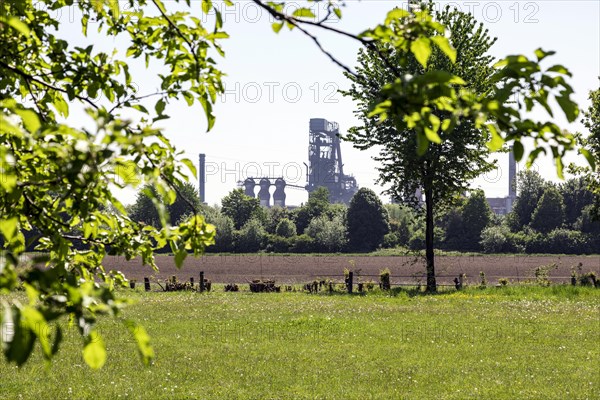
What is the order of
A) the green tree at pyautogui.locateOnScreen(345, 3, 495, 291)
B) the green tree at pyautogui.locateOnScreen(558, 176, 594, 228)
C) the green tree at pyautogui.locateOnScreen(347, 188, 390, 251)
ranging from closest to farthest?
the green tree at pyautogui.locateOnScreen(345, 3, 495, 291) → the green tree at pyautogui.locateOnScreen(347, 188, 390, 251) → the green tree at pyautogui.locateOnScreen(558, 176, 594, 228)

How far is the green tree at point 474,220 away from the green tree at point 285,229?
71.3ft

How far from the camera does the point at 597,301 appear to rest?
83.7ft

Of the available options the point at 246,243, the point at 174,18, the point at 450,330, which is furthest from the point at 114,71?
the point at 246,243

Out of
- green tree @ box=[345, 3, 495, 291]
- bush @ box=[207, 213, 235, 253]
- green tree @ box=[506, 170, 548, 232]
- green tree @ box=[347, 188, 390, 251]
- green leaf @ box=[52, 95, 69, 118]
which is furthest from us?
green tree @ box=[506, 170, 548, 232]

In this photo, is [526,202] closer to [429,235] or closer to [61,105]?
[429,235]

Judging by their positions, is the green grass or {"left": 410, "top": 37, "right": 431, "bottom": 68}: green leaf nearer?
{"left": 410, "top": 37, "right": 431, "bottom": 68}: green leaf

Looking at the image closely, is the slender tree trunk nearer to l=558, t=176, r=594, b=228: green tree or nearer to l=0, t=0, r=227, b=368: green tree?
l=0, t=0, r=227, b=368: green tree

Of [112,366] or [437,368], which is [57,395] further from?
[437,368]

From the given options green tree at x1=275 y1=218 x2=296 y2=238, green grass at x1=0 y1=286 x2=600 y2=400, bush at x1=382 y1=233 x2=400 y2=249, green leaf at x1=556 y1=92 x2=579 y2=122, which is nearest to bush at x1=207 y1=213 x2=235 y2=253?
green tree at x1=275 y1=218 x2=296 y2=238

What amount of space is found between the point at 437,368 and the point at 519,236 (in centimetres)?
7132

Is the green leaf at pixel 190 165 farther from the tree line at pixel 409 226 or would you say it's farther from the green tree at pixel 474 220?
the green tree at pixel 474 220

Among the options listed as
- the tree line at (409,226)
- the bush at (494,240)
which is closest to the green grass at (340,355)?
the tree line at (409,226)

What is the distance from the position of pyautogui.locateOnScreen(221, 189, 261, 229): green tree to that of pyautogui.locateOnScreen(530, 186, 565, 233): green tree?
37.9 meters

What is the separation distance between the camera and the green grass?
11.6 m
